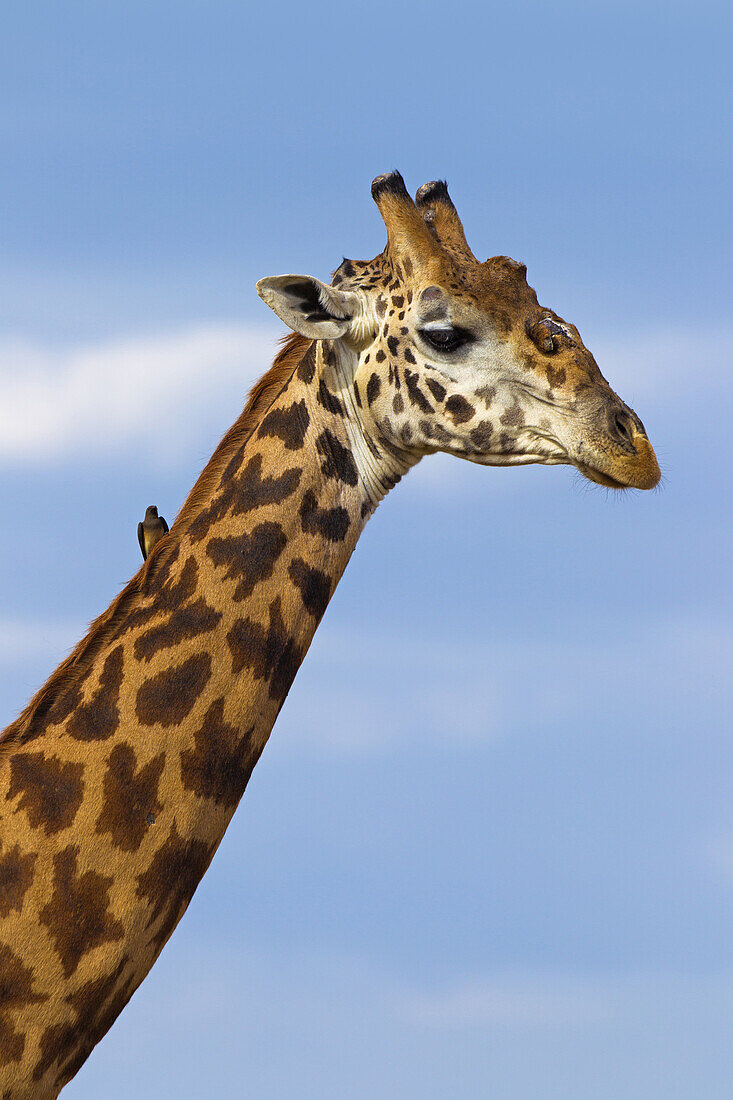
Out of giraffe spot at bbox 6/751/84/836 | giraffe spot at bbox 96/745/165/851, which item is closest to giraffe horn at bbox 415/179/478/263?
giraffe spot at bbox 96/745/165/851

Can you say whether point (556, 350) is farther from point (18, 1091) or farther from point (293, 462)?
point (18, 1091)

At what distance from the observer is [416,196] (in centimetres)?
1084

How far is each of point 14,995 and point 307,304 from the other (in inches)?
191

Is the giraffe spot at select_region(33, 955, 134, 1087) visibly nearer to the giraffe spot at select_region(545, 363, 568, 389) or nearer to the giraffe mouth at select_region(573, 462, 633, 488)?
the giraffe mouth at select_region(573, 462, 633, 488)

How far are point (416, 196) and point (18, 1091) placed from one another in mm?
6980

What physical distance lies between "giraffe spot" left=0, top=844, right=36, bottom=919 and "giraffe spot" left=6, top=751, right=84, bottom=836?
8.2 inches

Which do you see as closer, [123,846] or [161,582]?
[123,846]

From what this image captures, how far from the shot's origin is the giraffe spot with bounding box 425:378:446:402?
31.0 feet

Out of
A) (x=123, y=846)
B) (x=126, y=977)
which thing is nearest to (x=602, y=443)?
(x=123, y=846)

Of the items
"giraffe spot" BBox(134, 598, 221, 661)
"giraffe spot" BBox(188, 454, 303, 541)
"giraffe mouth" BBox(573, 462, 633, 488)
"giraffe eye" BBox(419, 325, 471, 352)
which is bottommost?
"giraffe spot" BBox(134, 598, 221, 661)

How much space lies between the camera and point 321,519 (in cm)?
939

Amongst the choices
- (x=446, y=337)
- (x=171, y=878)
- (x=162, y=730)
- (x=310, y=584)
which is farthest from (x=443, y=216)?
(x=171, y=878)

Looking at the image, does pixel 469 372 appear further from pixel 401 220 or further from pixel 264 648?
pixel 264 648

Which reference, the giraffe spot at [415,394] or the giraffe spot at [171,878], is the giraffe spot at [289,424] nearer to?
the giraffe spot at [415,394]
